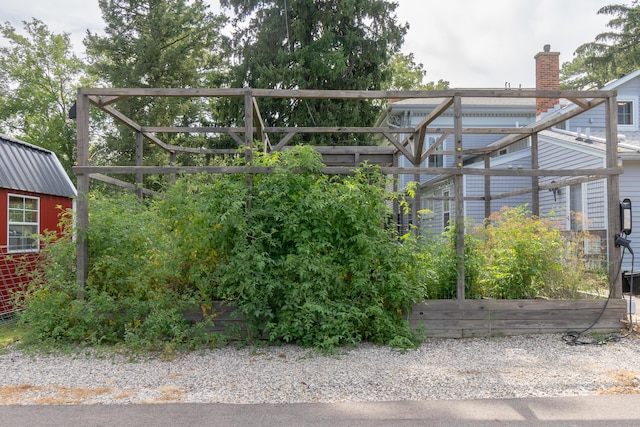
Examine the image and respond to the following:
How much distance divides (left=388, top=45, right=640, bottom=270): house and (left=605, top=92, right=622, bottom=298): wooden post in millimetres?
488

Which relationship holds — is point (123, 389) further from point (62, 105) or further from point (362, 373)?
point (62, 105)

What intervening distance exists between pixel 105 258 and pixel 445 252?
14.4 feet

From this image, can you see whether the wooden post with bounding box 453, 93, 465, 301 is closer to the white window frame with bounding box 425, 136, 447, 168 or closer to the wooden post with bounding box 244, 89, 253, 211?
the wooden post with bounding box 244, 89, 253, 211

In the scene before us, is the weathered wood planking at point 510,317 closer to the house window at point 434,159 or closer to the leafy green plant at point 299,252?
Answer: the leafy green plant at point 299,252

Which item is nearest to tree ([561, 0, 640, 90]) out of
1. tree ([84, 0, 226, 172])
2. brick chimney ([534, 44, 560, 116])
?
brick chimney ([534, 44, 560, 116])

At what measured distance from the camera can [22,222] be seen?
10.0 metres

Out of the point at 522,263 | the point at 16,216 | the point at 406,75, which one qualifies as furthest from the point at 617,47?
the point at 16,216

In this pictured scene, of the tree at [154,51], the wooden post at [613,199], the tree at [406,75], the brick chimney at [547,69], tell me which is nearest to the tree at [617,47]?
the tree at [406,75]

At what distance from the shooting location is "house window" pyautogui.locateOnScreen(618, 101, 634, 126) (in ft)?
53.1

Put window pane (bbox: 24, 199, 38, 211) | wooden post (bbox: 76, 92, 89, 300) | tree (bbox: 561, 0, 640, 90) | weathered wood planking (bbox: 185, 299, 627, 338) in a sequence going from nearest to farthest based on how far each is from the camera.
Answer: wooden post (bbox: 76, 92, 89, 300) < weathered wood planking (bbox: 185, 299, 627, 338) < window pane (bbox: 24, 199, 38, 211) < tree (bbox: 561, 0, 640, 90)

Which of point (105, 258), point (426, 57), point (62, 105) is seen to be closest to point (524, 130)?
point (105, 258)

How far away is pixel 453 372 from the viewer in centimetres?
523

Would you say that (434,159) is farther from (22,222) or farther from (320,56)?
(22,222)

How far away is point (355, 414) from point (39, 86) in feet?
105
